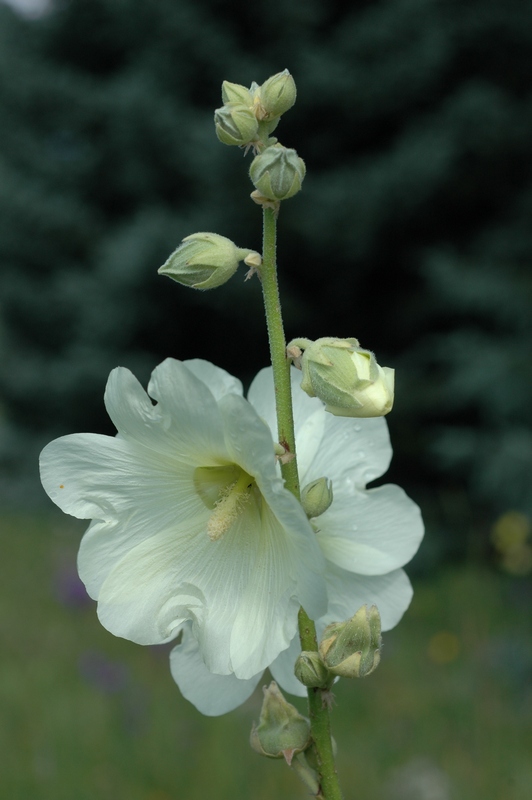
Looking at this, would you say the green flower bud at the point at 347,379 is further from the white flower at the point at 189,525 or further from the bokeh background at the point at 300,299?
the bokeh background at the point at 300,299

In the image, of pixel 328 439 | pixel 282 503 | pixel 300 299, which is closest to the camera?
pixel 282 503

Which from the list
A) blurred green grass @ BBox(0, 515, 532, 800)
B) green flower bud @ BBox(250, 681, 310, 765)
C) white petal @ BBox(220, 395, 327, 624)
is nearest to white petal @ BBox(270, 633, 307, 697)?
green flower bud @ BBox(250, 681, 310, 765)

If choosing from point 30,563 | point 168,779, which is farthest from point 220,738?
point 30,563

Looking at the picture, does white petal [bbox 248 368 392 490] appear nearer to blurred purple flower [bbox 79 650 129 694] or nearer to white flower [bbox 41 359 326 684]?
white flower [bbox 41 359 326 684]

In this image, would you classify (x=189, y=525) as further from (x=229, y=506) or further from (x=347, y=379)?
(x=347, y=379)

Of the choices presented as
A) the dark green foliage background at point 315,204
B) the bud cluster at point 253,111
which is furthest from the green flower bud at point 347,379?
the dark green foliage background at point 315,204

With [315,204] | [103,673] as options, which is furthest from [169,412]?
[315,204]
